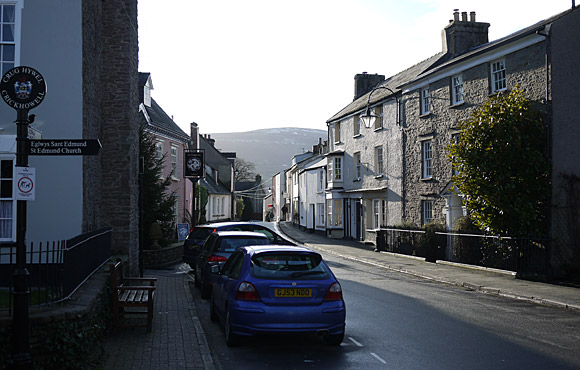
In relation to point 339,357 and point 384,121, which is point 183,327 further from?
point 384,121

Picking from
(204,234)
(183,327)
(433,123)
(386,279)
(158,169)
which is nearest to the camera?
(183,327)

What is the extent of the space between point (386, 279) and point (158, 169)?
1156 cm

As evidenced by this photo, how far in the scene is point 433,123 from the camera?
1024 inches

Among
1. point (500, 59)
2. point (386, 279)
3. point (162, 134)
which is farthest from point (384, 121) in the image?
point (386, 279)

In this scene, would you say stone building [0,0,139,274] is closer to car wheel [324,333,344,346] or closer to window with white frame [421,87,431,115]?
car wheel [324,333,344,346]

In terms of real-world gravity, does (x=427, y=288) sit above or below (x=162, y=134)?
below

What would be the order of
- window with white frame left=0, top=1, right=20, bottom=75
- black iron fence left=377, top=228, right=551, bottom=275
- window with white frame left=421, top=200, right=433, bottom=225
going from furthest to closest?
window with white frame left=421, top=200, right=433, bottom=225 < black iron fence left=377, top=228, right=551, bottom=275 < window with white frame left=0, top=1, right=20, bottom=75

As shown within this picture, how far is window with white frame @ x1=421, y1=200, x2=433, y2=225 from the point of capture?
87.4 feet

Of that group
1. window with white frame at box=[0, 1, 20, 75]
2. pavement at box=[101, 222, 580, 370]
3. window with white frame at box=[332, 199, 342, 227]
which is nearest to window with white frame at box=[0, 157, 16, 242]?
window with white frame at box=[0, 1, 20, 75]

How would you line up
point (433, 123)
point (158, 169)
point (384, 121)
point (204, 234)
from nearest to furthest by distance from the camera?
point (204, 234), point (158, 169), point (433, 123), point (384, 121)

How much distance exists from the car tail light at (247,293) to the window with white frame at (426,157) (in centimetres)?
2010

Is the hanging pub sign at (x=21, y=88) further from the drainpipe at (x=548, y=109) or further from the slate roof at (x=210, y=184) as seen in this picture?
the slate roof at (x=210, y=184)

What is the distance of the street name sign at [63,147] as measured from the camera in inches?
251

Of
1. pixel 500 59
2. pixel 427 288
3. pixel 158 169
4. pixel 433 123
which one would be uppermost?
pixel 500 59
